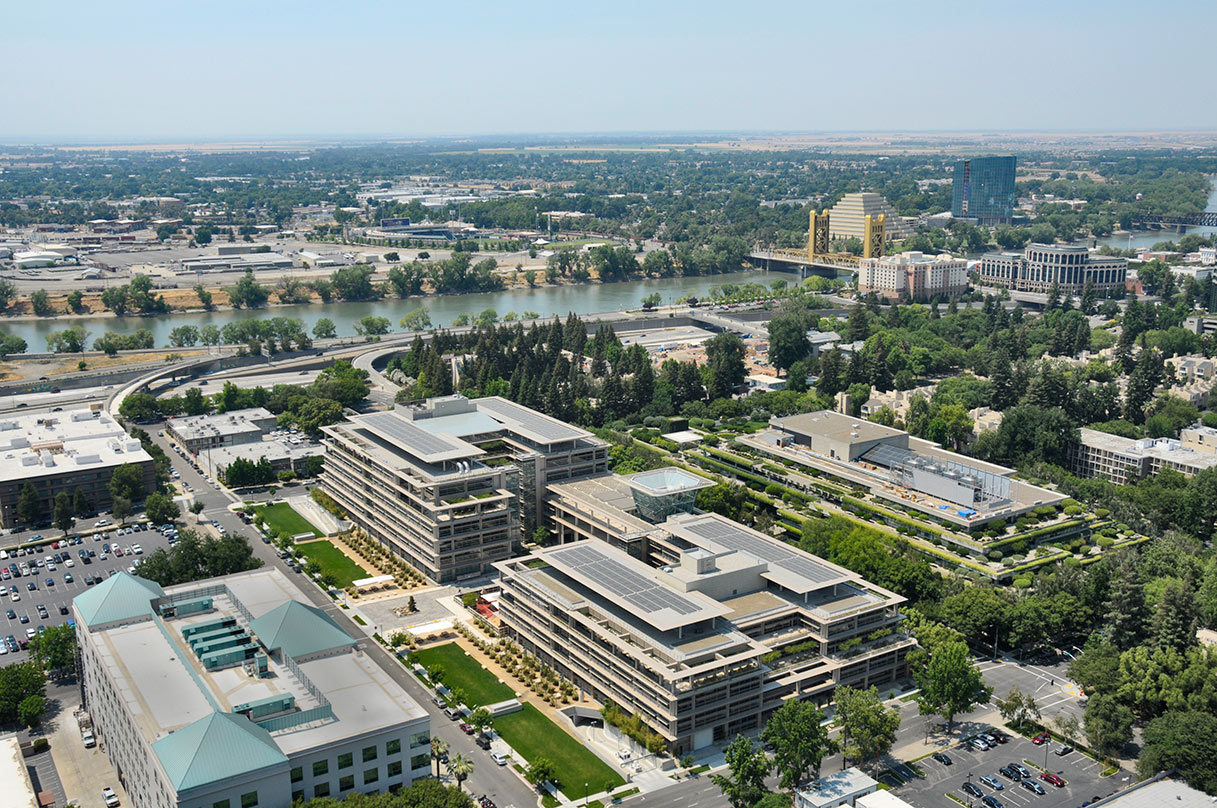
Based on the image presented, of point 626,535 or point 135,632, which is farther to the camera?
point 626,535

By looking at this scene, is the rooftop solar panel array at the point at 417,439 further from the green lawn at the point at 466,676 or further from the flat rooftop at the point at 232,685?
the flat rooftop at the point at 232,685

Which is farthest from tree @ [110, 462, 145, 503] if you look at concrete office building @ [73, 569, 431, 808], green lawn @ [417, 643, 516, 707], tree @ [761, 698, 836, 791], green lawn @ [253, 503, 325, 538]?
tree @ [761, 698, 836, 791]

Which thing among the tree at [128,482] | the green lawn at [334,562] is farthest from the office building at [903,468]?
the tree at [128,482]

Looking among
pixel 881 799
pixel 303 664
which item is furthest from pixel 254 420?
pixel 881 799

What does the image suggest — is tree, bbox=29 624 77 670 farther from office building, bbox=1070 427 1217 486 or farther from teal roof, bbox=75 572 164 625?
office building, bbox=1070 427 1217 486

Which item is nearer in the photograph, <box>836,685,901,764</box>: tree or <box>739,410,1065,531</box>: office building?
<box>836,685,901,764</box>: tree

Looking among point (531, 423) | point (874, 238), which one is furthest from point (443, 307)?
point (531, 423)

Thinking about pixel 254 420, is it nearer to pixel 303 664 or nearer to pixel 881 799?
pixel 303 664
